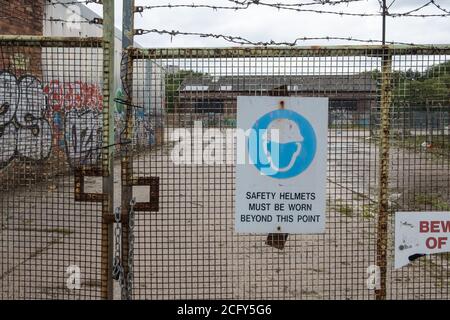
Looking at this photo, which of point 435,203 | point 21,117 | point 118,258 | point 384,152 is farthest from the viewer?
point 435,203

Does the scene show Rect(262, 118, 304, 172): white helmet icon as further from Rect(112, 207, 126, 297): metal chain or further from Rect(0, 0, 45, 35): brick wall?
Rect(0, 0, 45, 35): brick wall

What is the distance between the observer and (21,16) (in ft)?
39.1

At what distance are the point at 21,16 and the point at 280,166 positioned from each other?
408 inches

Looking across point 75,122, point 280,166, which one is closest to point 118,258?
point 280,166

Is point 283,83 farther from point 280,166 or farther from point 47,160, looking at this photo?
point 47,160

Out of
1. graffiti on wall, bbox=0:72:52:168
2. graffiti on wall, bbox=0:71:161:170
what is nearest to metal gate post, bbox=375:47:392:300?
graffiti on wall, bbox=0:71:161:170

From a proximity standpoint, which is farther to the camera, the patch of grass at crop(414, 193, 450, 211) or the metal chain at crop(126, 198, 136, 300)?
the patch of grass at crop(414, 193, 450, 211)

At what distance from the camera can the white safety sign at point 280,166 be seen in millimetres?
3865

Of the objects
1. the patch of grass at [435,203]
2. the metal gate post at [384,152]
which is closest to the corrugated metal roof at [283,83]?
the metal gate post at [384,152]

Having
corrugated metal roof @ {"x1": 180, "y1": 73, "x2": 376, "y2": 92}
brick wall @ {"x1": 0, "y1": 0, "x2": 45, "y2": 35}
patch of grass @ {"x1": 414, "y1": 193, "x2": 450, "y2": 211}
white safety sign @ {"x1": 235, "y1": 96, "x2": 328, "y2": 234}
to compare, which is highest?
brick wall @ {"x1": 0, "y1": 0, "x2": 45, "y2": 35}

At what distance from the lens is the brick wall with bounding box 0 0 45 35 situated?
11.1 metres

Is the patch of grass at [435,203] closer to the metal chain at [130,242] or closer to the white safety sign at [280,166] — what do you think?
the white safety sign at [280,166]

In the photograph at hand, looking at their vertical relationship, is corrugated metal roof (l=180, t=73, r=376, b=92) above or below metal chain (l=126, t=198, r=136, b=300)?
above
